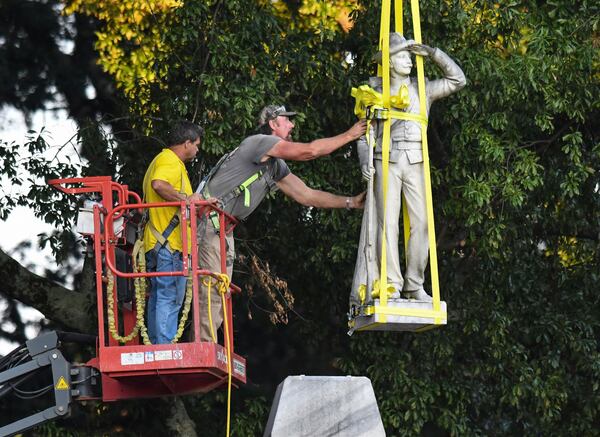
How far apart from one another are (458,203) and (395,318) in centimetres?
400

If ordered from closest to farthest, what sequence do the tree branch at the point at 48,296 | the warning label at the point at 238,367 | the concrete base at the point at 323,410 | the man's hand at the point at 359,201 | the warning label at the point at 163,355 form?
the concrete base at the point at 323,410 → the warning label at the point at 163,355 → the warning label at the point at 238,367 → the man's hand at the point at 359,201 → the tree branch at the point at 48,296

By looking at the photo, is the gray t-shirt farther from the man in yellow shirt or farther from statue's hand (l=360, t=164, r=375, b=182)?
statue's hand (l=360, t=164, r=375, b=182)

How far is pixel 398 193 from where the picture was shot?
1092 cm

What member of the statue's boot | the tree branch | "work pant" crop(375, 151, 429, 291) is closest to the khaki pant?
"work pant" crop(375, 151, 429, 291)

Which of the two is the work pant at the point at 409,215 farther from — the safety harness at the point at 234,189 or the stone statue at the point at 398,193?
the safety harness at the point at 234,189

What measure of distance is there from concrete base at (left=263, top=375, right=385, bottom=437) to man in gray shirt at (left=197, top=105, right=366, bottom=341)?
817mm

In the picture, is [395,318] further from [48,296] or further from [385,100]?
[48,296]

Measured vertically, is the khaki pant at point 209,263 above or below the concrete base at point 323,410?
above

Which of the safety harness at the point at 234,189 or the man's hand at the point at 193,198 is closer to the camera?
the man's hand at the point at 193,198

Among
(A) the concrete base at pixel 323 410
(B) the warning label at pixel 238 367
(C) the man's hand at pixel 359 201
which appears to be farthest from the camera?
(C) the man's hand at pixel 359 201

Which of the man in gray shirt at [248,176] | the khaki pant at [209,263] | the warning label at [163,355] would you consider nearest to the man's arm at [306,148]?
the man in gray shirt at [248,176]

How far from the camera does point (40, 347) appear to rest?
10.9 metres

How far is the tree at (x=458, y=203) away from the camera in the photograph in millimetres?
14102

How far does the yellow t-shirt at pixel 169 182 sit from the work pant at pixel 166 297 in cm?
9
